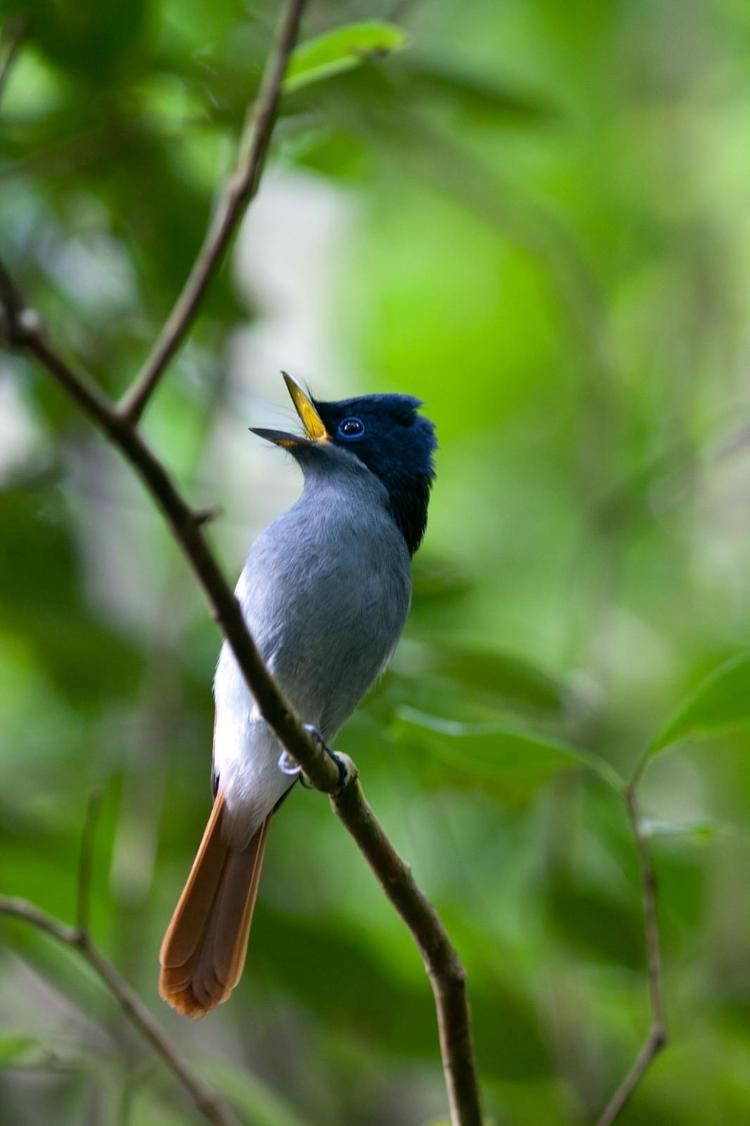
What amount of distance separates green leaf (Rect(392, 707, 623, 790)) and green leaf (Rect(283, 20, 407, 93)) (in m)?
1.01

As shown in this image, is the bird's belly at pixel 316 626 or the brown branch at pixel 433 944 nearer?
the brown branch at pixel 433 944

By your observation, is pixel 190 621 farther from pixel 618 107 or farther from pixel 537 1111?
pixel 618 107

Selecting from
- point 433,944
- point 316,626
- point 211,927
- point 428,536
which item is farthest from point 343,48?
point 428,536

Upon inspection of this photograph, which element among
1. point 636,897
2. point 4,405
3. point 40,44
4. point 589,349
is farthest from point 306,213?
point 636,897

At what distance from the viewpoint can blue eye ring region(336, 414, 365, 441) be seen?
2.83 meters

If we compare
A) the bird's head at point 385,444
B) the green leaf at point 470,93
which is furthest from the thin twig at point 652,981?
the green leaf at point 470,93

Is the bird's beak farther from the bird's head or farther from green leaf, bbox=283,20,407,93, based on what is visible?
green leaf, bbox=283,20,407,93

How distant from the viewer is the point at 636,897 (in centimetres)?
312

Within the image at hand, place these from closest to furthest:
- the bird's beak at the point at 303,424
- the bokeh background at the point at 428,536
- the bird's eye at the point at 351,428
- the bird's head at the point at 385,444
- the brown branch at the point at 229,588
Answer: the brown branch at the point at 229,588
the bird's beak at the point at 303,424
the bird's head at the point at 385,444
the bird's eye at the point at 351,428
the bokeh background at the point at 428,536

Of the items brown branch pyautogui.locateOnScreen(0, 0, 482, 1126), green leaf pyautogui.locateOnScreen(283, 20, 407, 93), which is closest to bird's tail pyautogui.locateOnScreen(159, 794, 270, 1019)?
brown branch pyautogui.locateOnScreen(0, 0, 482, 1126)

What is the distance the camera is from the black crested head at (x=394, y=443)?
2.75 metres

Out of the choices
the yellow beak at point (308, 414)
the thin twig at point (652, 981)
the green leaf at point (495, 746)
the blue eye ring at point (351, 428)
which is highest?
the yellow beak at point (308, 414)

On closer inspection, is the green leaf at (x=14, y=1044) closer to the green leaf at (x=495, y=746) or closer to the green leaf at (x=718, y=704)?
the green leaf at (x=495, y=746)

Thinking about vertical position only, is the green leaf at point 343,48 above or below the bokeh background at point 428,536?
above
